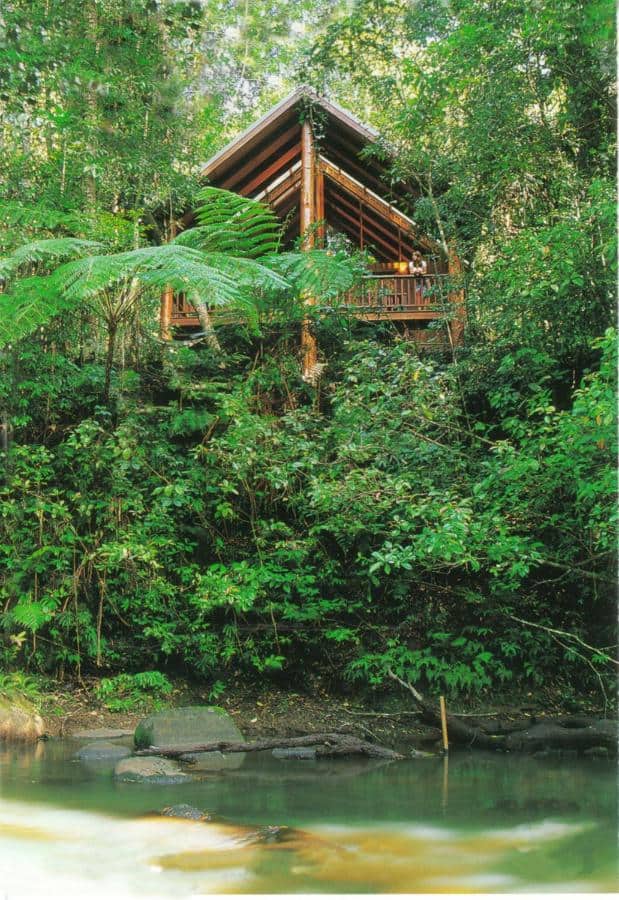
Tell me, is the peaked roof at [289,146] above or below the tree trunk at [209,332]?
above

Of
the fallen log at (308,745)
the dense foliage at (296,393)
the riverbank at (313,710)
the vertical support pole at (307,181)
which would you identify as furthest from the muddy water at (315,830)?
the vertical support pole at (307,181)

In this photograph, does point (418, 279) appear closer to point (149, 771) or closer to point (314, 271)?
point (314, 271)

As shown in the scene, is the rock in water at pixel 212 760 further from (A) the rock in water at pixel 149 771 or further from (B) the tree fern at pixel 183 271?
(B) the tree fern at pixel 183 271

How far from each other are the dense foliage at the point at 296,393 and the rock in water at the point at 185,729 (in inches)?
25.8

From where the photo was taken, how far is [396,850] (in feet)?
7.38

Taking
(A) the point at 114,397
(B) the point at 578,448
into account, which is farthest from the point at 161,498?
(B) the point at 578,448

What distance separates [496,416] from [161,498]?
219cm

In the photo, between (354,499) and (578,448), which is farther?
(354,499)

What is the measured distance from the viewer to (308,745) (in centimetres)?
377

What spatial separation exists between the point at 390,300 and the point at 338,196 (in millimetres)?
1388

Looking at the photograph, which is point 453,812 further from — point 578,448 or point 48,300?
point 48,300

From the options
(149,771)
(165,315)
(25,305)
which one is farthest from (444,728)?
(165,315)

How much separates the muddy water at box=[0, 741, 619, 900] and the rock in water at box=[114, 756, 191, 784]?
0.07 meters

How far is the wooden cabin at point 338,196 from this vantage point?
596 cm
